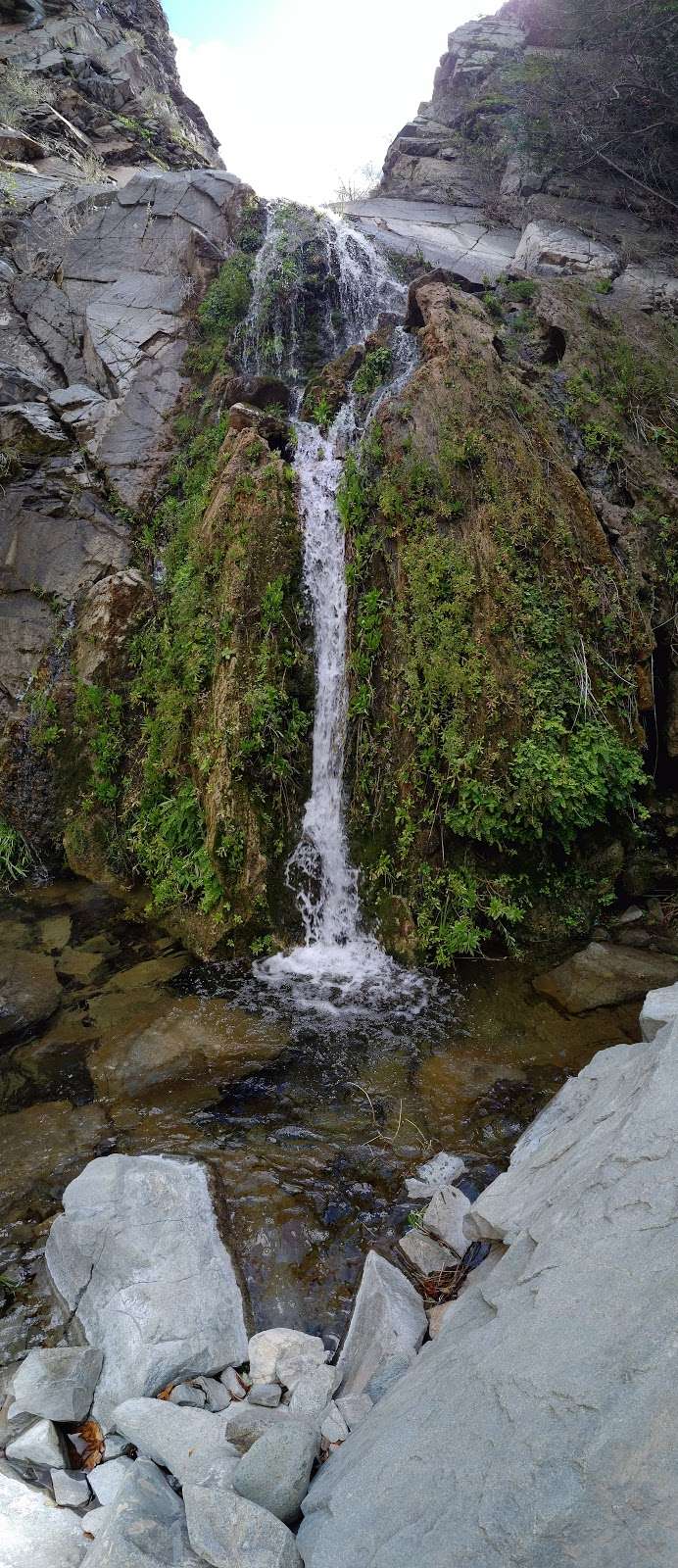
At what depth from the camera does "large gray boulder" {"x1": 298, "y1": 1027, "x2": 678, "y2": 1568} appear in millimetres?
1669

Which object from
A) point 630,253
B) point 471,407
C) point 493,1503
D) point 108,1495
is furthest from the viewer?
point 630,253

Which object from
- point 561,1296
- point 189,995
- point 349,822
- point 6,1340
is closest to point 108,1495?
point 6,1340

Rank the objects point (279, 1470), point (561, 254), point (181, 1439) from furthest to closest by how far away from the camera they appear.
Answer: point (561, 254) < point (181, 1439) < point (279, 1470)

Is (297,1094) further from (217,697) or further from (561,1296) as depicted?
(217,697)

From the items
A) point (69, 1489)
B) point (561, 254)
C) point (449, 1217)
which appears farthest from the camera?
point (561, 254)

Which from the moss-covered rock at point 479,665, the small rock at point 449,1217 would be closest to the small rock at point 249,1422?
the small rock at point 449,1217

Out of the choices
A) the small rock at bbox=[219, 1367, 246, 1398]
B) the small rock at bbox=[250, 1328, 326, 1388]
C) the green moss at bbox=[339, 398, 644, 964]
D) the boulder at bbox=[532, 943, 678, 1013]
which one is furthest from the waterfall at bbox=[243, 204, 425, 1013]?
the small rock at bbox=[219, 1367, 246, 1398]

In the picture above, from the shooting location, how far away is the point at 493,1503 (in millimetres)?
1851

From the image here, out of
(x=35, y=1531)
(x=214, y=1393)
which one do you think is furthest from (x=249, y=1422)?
(x=35, y=1531)

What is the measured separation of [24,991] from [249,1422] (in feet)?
14.2

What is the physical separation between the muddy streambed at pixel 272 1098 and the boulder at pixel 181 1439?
66 cm

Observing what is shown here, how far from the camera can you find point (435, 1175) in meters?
4.31

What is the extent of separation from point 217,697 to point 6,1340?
530 cm

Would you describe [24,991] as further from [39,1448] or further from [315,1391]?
[315,1391]
